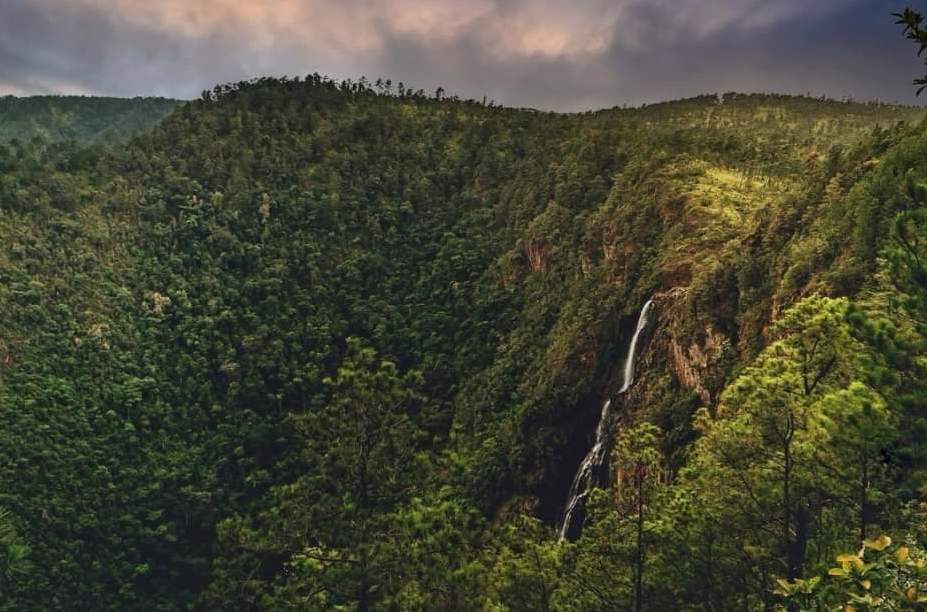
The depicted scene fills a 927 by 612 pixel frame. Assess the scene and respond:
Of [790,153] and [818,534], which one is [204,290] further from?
[818,534]

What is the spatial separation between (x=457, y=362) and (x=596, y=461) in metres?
22.2

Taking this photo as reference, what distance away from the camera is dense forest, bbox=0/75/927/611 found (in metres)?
12.5

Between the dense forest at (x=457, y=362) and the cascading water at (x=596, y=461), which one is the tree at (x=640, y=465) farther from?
the cascading water at (x=596, y=461)

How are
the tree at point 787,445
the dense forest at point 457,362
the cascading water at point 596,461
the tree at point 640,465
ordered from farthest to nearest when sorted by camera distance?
the cascading water at point 596,461, the tree at point 640,465, the dense forest at point 457,362, the tree at point 787,445

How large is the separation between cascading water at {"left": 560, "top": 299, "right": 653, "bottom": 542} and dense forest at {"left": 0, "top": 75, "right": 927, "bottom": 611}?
0.85ft

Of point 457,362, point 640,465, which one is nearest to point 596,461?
point 640,465

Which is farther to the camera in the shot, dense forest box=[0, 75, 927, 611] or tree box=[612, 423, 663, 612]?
tree box=[612, 423, 663, 612]

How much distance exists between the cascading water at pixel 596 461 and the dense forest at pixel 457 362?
258mm

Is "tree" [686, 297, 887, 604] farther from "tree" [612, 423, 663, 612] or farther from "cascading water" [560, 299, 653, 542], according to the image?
"cascading water" [560, 299, 653, 542]

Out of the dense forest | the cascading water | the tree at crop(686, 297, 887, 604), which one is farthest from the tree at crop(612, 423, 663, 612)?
the cascading water

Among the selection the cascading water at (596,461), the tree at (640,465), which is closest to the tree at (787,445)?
the tree at (640,465)

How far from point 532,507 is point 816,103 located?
11865cm

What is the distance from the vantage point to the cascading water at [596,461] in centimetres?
3100

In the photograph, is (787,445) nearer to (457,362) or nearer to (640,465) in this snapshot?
(640,465)
